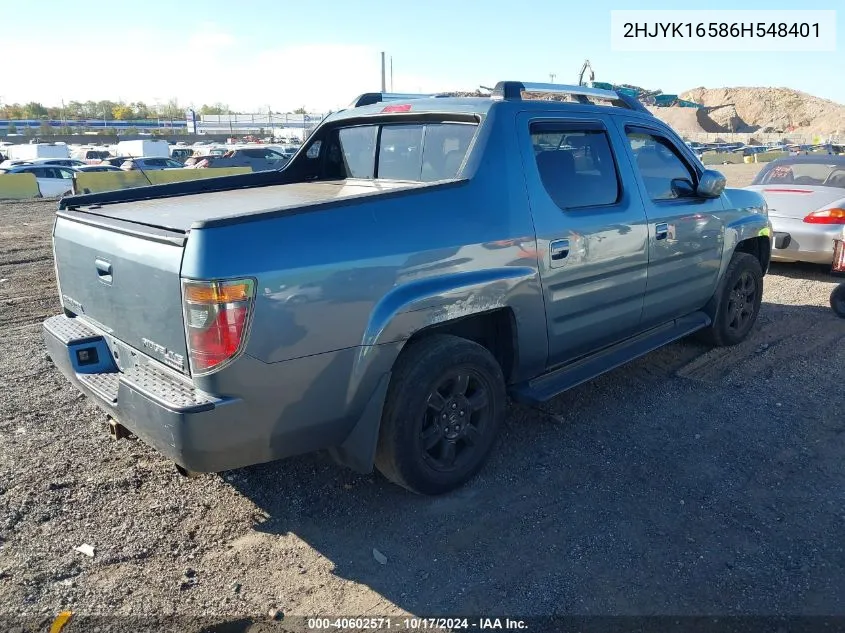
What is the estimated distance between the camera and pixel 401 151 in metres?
4.25

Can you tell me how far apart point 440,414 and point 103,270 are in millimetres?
1781

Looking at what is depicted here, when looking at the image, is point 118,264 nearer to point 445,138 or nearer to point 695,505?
point 445,138

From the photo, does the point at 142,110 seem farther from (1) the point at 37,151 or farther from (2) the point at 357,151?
(2) the point at 357,151

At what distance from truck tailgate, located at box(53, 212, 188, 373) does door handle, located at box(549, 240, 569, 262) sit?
1.98 metres

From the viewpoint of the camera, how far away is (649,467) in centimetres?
384

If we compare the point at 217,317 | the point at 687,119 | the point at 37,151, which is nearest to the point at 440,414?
the point at 217,317

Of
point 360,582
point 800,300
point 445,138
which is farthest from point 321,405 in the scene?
point 800,300

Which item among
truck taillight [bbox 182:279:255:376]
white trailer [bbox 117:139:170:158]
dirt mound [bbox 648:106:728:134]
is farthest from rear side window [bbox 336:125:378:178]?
dirt mound [bbox 648:106:728:134]

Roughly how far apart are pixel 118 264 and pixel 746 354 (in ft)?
16.1

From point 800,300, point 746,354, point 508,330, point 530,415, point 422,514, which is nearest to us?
point 422,514

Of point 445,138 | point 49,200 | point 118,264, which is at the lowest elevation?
point 49,200

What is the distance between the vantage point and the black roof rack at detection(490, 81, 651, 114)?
3926 mm

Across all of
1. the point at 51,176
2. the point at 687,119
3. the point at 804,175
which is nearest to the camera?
the point at 804,175

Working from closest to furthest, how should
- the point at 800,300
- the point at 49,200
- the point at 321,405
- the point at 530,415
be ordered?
the point at 321,405 < the point at 530,415 < the point at 800,300 < the point at 49,200
